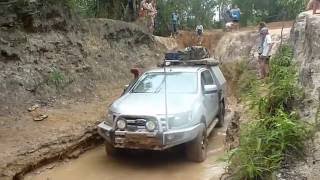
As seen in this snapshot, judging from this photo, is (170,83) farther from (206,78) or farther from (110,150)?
(110,150)

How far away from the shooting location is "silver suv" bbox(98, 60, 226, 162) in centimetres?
702

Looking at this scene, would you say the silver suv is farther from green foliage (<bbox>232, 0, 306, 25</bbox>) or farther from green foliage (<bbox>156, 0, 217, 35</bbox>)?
green foliage (<bbox>232, 0, 306, 25</bbox>)

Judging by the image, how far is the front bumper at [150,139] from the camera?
22.9 feet

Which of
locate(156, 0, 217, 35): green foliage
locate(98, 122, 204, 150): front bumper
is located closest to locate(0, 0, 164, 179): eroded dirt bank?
locate(98, 122, 204, 150): front bumper

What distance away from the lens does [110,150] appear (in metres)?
7.87

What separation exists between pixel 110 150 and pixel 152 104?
47.5 inches

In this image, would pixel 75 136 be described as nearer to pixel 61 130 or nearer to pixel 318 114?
pixel 61 130

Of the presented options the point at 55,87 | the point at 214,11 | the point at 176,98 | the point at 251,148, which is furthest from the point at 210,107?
the point at 214,11

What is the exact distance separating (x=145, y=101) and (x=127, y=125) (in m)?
0.66

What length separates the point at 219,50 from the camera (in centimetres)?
1756

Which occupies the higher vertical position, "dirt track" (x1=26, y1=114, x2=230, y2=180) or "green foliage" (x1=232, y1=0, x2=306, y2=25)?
"green foliage" (x1=232, y1=0, x2=306, y2=25)

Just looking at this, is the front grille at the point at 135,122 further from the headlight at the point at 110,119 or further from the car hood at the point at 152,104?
the headlight at the point at 110,119

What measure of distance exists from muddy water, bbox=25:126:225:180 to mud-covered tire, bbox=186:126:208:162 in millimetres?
100

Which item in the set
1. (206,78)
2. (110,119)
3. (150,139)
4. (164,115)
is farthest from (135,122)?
(206,78)
